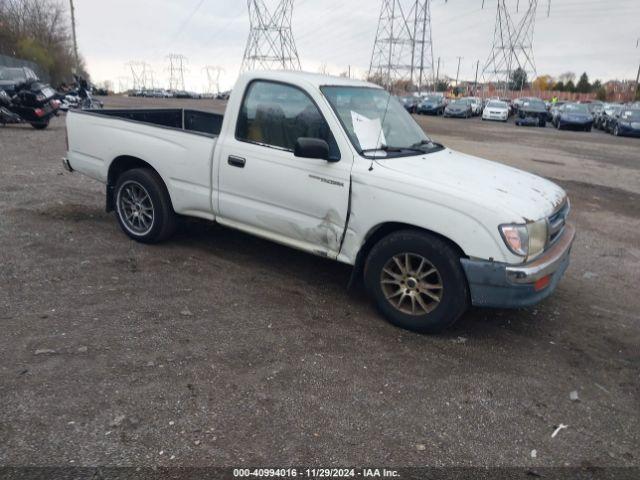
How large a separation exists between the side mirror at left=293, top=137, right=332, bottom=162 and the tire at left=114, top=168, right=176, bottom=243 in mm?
1964

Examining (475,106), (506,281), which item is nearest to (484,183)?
(506,281)

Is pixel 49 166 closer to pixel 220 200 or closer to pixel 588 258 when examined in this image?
pixel 220 200

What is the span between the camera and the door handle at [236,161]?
461 cm

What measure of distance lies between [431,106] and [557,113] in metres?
10.2

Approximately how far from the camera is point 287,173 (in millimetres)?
4363

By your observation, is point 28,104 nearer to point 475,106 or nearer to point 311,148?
point 311,148

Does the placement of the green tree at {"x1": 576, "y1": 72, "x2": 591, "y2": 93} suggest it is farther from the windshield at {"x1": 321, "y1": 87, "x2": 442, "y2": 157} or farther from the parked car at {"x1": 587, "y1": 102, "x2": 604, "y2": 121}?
the windshield at {"x1": 321, "y1": 87, "x2": 442, "y2": 157}

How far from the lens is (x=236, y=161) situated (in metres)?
4.65

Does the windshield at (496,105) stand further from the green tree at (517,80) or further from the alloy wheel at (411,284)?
the green tree at (517,80)

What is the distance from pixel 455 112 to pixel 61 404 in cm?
3745

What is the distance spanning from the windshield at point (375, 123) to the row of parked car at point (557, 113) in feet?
65.4

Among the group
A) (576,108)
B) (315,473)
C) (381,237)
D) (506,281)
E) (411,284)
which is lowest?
(315,473)

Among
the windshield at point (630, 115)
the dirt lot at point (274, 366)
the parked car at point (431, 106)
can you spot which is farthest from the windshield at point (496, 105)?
the dirt lot at point (274, 366)

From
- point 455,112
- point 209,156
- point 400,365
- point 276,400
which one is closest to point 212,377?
point 276,400
